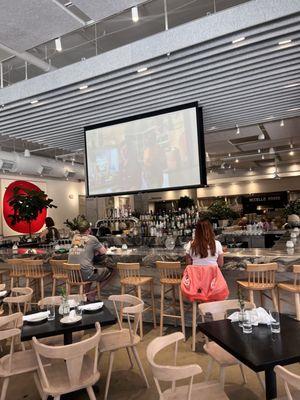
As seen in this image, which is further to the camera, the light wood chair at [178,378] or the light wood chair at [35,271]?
the light wood chair at [35,271]

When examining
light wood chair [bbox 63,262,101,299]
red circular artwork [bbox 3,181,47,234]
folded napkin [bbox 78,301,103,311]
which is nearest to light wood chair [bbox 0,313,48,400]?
folded napkin [bbox 78,301,103,311]

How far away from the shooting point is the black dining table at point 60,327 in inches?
110

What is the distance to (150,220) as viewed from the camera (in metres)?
6.65

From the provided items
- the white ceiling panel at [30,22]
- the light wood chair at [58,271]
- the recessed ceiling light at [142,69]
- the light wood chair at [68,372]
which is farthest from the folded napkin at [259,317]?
the white ceiling panel at [30,22]

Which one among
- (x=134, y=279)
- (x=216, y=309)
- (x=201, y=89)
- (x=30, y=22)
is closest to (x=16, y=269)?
(x=134, y=279)

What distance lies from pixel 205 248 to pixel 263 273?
83 centimetres

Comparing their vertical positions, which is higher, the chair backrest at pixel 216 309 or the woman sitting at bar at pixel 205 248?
the woman sitting at bar at pixel 205 248

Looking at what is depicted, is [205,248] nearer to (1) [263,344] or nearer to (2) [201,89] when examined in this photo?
(1) [263,344]

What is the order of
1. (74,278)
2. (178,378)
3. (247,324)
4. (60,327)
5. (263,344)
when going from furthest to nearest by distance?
1. (74,278)
2. (60,327)
3. (247,324)
4. (263,344)
5. (178,378)

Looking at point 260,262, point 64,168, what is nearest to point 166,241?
point 260,262

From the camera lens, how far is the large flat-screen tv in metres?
5.24

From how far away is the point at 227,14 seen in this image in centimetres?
357

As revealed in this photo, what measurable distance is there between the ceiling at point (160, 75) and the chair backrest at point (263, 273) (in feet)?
8.04

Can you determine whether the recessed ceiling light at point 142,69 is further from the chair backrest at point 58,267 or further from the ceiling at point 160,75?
the chair backrest at point 58,267
